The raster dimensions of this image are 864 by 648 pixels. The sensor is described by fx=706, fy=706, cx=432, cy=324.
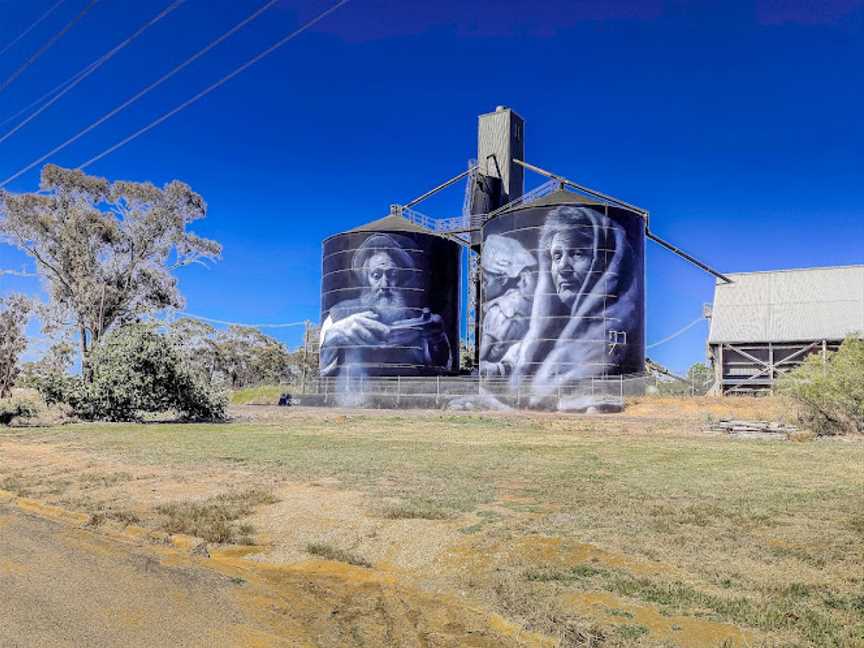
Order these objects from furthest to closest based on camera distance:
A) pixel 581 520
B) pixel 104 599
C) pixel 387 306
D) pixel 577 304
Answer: pixel 387 306, pixel 577 304, pixel 581 520, pixel 104 599

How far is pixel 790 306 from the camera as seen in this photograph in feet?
152

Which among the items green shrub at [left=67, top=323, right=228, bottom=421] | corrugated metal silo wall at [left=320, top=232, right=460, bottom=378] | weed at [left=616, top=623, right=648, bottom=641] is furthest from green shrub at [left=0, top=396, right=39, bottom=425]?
weed at [left=616, top=623, right=648, bottom=641]

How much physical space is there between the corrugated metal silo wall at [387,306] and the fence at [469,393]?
1.36 meters

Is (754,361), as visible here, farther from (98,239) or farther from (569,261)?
(98,239)

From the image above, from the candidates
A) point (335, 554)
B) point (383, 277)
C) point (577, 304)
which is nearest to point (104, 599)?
point (335, 554)

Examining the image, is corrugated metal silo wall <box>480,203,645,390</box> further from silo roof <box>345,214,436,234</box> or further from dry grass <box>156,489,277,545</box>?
dry grass <box>156,489,277,545</box>

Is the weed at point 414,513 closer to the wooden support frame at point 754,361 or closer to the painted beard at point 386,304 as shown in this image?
the wooden support frame at point 754,361

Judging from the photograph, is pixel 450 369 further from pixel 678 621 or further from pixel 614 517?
pixel 678 621

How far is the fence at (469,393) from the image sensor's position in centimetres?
4103

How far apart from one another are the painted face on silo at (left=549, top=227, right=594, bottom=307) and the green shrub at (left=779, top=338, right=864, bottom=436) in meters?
19.7

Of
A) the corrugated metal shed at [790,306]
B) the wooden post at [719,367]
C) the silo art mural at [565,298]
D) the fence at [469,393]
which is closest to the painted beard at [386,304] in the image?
the fence at [469,393]

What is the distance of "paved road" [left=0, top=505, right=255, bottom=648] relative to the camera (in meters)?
4.60

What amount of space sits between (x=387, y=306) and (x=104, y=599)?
4476 centimetres

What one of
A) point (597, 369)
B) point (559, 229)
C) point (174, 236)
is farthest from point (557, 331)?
point (174, 236)
